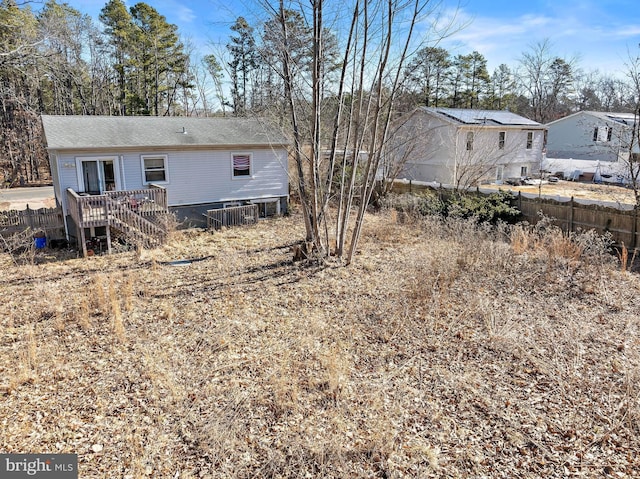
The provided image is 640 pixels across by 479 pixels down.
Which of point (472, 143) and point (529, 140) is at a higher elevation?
point (529, 140)

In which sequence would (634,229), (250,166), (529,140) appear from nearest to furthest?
1. (634,229)
2. (250,166)
3. (529,140)

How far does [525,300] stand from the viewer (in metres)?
7.61

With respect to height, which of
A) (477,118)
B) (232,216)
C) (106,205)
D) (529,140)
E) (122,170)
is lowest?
(232,216)

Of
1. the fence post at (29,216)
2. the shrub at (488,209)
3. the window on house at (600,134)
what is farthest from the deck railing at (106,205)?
the window on house at (600,134)

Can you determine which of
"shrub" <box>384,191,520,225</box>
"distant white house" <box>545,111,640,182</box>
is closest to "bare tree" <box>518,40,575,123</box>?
"distant white house" <box>545,111,640,182</box>

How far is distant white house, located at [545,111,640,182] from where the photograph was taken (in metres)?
26.6

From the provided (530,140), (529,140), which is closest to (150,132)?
(529,140)

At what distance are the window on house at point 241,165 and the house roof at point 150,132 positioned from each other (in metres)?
0.58

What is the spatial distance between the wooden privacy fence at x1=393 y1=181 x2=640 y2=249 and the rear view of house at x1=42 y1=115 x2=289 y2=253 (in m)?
8.35

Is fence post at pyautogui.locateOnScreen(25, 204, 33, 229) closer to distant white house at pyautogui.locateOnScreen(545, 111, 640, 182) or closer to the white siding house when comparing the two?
the white siding house

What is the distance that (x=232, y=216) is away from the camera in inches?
597

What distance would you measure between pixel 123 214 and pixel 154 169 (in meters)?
3.06

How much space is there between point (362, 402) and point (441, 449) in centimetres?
103

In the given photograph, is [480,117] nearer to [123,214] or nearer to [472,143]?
[472,143]
